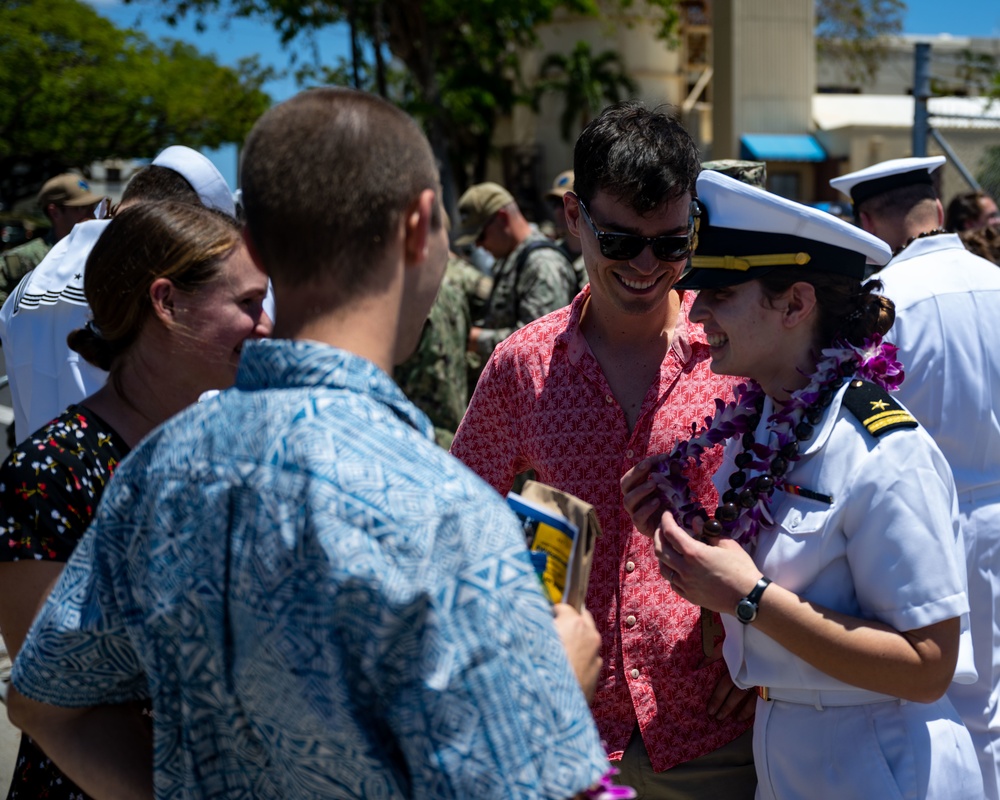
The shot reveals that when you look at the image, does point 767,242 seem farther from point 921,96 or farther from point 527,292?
point 921,96

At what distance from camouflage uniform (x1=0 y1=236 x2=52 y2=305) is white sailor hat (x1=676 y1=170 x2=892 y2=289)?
6.84 m

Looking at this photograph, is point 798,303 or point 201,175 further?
point 201,175

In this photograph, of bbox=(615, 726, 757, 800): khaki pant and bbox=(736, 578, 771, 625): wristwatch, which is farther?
bbox=(615, 726, 757, 800): khaki pant

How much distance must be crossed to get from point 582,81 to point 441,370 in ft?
97.4

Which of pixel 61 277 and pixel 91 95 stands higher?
pixel 61 277

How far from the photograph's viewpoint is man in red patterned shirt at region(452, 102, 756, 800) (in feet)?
8.53

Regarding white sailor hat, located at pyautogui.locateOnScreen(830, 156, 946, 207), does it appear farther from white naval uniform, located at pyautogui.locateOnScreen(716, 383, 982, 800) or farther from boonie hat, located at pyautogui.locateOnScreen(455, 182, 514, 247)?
boonie hat, located at pyautogui.locateOnScreen(455, 182, 514, 247)

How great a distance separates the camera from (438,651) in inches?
48.5

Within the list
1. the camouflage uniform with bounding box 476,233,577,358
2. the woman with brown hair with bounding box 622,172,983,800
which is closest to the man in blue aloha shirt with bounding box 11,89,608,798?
the woman with brown hair with bounding box 622,172,983,800

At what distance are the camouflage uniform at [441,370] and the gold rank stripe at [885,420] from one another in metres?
3.91

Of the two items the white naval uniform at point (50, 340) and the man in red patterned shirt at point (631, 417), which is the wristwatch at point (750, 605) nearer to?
the man in red patterned shirt at point (631, 417)

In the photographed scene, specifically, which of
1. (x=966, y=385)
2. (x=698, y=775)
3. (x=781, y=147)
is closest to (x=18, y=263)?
(x=966, y=385)

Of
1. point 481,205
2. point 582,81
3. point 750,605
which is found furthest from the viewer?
point 582,81

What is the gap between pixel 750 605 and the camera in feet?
7.05
